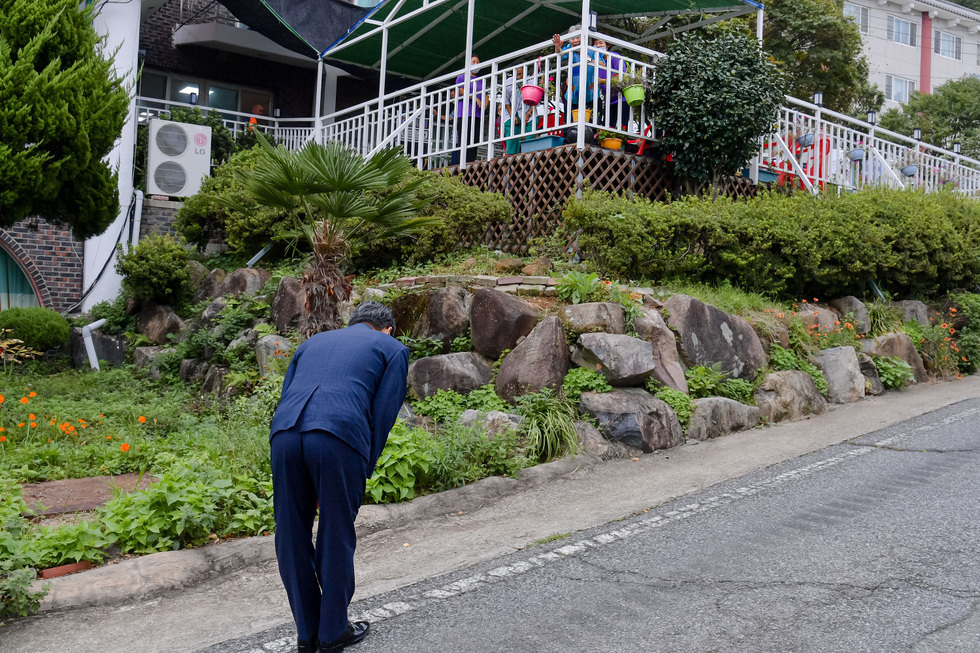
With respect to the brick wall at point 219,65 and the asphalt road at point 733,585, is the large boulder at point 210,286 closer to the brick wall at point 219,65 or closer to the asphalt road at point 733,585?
the brick wall at point 219,65

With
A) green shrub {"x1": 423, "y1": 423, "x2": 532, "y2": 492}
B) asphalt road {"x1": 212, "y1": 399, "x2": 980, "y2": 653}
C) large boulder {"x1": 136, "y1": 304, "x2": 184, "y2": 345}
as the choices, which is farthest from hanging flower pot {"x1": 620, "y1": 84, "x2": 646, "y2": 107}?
large boulder {"x1": 136, "y1": 304, "x2": 184, "y2": 345}

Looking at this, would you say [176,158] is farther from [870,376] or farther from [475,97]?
[870,376]

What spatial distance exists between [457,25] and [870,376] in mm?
10178

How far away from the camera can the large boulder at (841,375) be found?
9.11 metres

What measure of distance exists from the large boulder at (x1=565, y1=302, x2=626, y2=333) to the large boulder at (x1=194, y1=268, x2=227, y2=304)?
19.9 feet

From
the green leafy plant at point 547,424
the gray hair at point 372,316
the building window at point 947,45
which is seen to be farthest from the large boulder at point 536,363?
the building window at point 947,45

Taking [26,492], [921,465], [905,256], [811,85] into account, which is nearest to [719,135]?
[905,256]

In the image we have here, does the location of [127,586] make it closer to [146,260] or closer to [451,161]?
[146,260]

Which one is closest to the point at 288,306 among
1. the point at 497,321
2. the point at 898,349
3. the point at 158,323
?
the point at 497,321

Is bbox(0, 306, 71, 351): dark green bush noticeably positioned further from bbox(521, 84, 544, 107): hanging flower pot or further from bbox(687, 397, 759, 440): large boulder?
bbox(687, 397, 759, 440): large boulder

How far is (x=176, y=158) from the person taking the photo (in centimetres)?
1412

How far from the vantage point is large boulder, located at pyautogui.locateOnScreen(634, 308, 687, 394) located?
770 centimetres

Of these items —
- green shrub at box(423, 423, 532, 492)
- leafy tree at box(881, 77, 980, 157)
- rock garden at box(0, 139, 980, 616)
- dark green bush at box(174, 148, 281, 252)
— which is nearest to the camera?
rock garden at box(0, 139, 980, 616)

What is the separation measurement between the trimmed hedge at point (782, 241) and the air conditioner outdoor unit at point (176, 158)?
7.78 meters
